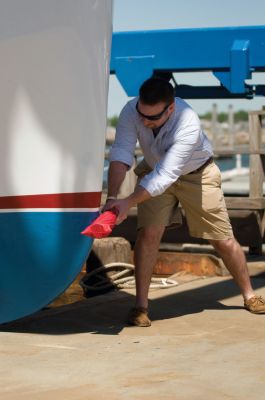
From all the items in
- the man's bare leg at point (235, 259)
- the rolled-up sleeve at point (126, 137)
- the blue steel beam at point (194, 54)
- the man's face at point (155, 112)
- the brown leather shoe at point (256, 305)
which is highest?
the blue steel beam at point (194, 54)

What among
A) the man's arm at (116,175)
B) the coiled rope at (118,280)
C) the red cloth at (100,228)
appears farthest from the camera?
the coiled rope at (118,280)

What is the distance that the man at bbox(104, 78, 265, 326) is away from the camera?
243 inches

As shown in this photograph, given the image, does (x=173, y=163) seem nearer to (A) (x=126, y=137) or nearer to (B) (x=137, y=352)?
(A) (x=126, y=137)

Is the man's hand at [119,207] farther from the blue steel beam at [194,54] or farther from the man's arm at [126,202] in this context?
the blue steel beam at [194,54]

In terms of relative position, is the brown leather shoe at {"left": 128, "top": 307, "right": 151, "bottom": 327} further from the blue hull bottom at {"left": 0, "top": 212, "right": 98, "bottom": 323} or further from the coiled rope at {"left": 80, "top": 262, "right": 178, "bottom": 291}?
the coiled rope at {"left": 80, "top": 262, "right": 178, "bottom": 291}

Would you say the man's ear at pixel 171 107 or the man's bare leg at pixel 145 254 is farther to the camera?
the man's bare leg at pixel 145 254

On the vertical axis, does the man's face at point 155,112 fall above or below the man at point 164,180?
above

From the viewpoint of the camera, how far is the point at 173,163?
6195 mm

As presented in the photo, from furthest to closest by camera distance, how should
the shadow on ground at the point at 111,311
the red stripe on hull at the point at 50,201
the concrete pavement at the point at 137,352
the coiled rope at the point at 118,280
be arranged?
the coiled rope at the point at 118,280
the shadow on ground at the point at 111,311
the red stripe on hull at the point at 50,201
the concrete pavement at the point at 137,352

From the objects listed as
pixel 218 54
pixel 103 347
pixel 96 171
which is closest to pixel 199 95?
pixel 218 54

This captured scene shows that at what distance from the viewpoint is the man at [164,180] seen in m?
6.18

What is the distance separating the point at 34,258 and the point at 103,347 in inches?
26.2

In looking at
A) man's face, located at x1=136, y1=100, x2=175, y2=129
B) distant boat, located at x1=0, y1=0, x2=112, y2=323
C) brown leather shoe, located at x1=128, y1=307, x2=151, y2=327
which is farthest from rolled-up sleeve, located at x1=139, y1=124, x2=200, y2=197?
brown leather shoe, located at x1=128, y1=307, x2=151, y2=327

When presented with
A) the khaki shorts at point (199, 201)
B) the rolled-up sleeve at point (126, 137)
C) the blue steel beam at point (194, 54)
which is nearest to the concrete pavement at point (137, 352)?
the khaki shorts at point (199, 201)
